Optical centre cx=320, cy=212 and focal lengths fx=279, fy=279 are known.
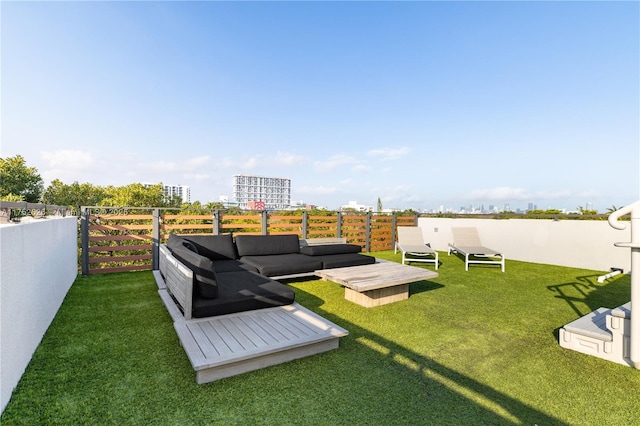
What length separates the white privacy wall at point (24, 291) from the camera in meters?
1.69

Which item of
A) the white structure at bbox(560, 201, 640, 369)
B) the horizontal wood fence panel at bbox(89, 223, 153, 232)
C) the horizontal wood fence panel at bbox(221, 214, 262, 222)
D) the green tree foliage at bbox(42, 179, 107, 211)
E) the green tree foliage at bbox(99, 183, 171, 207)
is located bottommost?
the white structure at bbox(560, 201, 640, 369)

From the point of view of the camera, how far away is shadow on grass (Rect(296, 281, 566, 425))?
5.46ft

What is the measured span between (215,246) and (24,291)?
2.81 m

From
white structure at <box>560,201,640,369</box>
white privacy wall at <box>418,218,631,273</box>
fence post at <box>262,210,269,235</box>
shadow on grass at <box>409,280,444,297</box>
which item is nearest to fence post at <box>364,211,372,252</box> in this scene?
white privacy wall at <box>418,218,631,273</box>

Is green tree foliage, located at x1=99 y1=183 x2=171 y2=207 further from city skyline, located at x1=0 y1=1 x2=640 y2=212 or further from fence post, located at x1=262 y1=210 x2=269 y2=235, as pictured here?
fence post, located at x1=262 y1=210 x2=269 y2=235

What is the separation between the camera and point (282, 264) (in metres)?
4.61

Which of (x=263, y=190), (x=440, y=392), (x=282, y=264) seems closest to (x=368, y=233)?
(x=282, y=264)

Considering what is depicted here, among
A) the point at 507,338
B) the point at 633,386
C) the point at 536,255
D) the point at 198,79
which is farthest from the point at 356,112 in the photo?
the point at 633,386

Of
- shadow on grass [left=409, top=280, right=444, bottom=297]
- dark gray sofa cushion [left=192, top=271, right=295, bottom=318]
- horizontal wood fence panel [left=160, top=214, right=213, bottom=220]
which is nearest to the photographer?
dark gray sofa cushion [left=192, top=271, right=295, bottom=318]

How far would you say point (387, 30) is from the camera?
9.02 meters

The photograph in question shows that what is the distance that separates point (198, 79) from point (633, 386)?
10774mm

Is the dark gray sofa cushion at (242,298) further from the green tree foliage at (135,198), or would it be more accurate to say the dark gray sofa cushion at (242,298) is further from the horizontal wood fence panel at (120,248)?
the green tree foliage at (135,198)

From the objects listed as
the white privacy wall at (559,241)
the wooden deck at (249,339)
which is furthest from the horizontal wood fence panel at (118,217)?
the white privacy wall at (559,241)

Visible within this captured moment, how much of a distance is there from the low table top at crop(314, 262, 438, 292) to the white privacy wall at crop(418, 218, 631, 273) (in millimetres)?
5218
